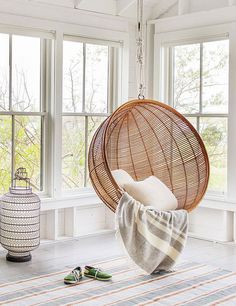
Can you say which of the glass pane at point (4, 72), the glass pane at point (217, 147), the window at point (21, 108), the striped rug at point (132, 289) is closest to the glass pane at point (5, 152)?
the window at point (21, 108)

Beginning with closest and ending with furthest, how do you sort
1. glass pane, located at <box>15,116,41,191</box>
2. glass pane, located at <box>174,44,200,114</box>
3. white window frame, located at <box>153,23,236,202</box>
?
glass pane, located at <box>15,116,41,191</box> → white window frame, located at <box>153,23,236,202</box> → glass pane, located at <box>174,44,200,114</box>

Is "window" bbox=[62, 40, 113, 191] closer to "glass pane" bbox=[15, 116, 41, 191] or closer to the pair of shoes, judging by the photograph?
"glass pane" bbox=[15, 116, 41, 191]

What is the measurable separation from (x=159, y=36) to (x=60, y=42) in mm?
1221

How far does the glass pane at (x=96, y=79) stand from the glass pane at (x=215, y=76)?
108 cm

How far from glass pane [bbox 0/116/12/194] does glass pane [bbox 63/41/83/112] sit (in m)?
0.70

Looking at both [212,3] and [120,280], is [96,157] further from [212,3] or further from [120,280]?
[212,3]

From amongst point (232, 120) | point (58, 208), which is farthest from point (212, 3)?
point (58, 208)

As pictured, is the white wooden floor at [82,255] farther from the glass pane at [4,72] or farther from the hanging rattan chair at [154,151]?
the glass pane at [4,72]

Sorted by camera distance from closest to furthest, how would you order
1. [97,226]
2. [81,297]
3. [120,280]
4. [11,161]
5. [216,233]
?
[81,297] < [120,280] < [11,161] < [216,233] < [97,226]

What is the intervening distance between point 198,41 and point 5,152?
2277 mm

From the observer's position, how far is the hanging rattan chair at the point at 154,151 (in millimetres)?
4680

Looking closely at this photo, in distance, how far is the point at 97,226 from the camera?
612cm

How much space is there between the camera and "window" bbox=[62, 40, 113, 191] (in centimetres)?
577

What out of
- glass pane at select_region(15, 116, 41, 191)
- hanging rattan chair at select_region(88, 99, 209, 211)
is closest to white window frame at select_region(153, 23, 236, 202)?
hanging rattan chair at select_region(88, 99, 209, 211)
